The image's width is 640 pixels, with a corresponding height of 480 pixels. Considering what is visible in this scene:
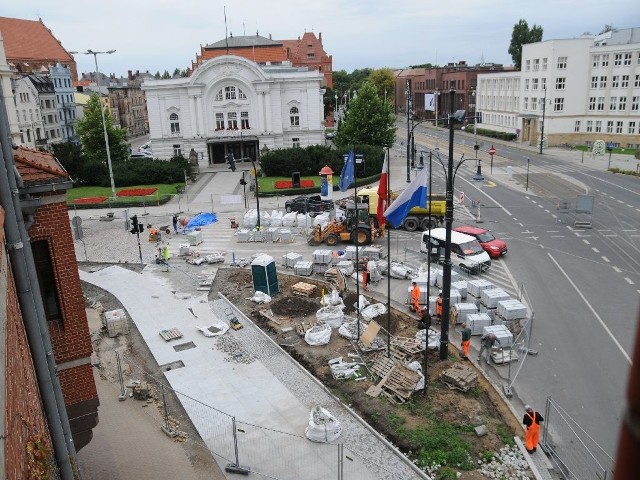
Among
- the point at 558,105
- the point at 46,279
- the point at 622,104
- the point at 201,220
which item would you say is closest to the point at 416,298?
the point at 46,279

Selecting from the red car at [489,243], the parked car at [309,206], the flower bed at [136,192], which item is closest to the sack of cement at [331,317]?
the red car at [489,243]

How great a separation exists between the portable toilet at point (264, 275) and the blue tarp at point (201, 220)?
13.6 m

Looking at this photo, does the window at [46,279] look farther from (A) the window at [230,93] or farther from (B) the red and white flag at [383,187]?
(A) the window at [230,93]

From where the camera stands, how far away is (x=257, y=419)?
1479 centimetres

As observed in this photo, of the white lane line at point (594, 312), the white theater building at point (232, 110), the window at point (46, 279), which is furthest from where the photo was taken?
the white theater building at point (232, 110)

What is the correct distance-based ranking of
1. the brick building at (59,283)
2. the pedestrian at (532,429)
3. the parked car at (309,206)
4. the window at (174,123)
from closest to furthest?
1. the brick building at (59,283)
2. the pedestrian at (532,429)
3. the parked car at (309,206)
4. the window at (174,123)

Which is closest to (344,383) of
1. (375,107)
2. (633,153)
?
(375,107)

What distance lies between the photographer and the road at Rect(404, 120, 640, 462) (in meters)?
15.7

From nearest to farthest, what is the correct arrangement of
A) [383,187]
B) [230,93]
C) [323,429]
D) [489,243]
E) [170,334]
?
[323,429] → [383,187] → [170,334] → [489,243] → [230,93]

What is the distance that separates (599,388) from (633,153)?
53.4m

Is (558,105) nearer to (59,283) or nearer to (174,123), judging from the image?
(174,123)

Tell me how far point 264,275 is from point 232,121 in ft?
135

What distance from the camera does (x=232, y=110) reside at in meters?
60.5

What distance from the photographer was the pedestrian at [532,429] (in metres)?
12.8
